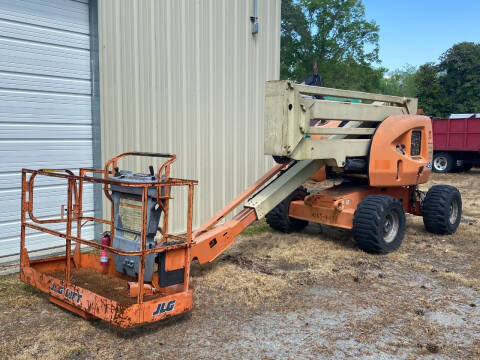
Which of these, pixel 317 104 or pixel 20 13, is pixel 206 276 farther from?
pixel 20 13

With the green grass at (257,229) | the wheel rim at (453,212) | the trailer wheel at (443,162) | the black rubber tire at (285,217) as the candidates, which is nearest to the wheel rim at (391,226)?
the black rubber tire at (285,217)

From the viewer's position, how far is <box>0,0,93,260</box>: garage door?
6117 mm

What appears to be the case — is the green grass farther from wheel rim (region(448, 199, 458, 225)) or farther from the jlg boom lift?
wheel rim (region(448, 199, 458, 225))

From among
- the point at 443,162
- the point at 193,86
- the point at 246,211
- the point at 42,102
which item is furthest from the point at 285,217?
the point at 443,162

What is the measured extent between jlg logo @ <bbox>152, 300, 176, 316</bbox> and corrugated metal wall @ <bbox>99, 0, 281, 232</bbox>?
10.8 feet

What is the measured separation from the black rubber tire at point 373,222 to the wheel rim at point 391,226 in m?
0.05

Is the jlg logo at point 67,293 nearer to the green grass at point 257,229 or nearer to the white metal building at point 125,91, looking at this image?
the white metal building at point 125,91

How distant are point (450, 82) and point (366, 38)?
10.4 meters

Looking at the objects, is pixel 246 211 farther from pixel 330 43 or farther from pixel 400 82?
pixel 400 82

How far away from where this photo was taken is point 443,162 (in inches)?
764

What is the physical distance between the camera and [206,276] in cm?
575

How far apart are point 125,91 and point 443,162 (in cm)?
1591

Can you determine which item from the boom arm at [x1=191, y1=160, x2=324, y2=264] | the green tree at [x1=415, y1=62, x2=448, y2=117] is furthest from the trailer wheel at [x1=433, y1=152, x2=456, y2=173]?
the green tree at [x1=415, y1=62, x2=448, y2=117]

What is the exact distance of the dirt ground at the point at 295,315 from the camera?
397cm
